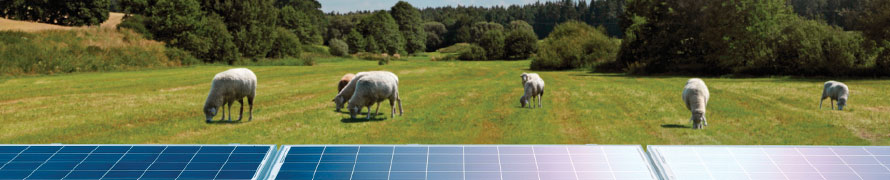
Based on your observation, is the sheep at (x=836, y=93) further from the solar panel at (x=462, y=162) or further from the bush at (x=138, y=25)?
the bush at (x=138, y=25)

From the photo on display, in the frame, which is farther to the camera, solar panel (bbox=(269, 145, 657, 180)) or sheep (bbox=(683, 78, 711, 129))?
sheep (bbox=(683, 78, 711, 129))

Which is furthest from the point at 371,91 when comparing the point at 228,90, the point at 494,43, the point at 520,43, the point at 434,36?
the point at 434,36

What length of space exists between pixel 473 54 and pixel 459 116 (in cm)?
4321

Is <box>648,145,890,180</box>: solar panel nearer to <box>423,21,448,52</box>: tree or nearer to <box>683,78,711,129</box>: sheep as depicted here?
<box>683,78,711,129</box>: sheep

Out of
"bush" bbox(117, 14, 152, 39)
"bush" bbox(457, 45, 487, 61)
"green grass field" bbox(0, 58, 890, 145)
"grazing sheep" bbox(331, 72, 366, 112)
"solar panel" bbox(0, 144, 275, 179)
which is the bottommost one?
"bush" bbox(457, 45, 487, 61)

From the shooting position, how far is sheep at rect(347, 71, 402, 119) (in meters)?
13.0

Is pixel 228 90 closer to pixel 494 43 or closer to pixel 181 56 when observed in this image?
pixel 181 56

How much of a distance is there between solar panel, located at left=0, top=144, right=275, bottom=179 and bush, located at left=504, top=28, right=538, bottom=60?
55.8m

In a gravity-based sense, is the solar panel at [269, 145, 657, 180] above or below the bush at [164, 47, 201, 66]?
above

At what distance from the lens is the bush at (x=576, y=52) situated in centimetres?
4225

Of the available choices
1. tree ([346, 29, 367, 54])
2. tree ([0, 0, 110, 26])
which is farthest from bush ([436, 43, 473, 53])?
tree ([0, 0, 110, 26])

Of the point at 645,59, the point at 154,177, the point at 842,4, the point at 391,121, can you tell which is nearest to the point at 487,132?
the point at 391,121

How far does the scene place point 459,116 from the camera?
13.4 meters

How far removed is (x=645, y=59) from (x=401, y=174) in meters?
33.6
